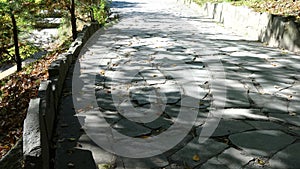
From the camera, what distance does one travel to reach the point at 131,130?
3.49m

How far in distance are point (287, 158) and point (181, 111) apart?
57.5 inches

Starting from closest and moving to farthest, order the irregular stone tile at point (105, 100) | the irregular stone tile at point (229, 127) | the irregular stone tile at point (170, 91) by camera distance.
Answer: the irregular stone tile at point (229, 127) → the irregular stone tile at point (105, 100) → the irregular stone tile at point (170, 91)

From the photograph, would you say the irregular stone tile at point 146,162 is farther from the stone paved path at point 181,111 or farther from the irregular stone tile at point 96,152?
the irregular stone tile at point 96,152

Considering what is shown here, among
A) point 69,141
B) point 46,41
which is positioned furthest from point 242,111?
point 46,41

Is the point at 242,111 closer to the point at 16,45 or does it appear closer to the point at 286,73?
the point at 286,73

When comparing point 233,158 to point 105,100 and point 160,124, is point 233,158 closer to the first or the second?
point 160,124

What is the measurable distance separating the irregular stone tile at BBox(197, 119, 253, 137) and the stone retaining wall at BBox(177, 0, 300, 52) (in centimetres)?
413

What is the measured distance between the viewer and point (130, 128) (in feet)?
11.6

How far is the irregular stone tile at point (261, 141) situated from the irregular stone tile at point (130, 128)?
1.02 metres

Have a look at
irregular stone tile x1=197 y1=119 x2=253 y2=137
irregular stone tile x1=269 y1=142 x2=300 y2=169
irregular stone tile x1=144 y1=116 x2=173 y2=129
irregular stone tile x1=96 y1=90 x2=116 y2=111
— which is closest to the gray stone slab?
irregular stone tile x1=144 y1=116 x2=173 y2=129

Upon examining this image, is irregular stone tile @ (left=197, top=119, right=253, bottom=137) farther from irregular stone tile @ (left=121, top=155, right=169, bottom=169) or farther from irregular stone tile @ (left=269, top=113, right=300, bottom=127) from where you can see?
irregular stone tile @ (left=121, top=155, right=169, bottom=169)

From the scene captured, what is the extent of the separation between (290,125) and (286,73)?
2.19 metres

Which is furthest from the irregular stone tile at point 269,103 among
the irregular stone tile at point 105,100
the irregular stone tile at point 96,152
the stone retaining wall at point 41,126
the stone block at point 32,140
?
the stone block at point 32,140

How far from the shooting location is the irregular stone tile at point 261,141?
302cm
